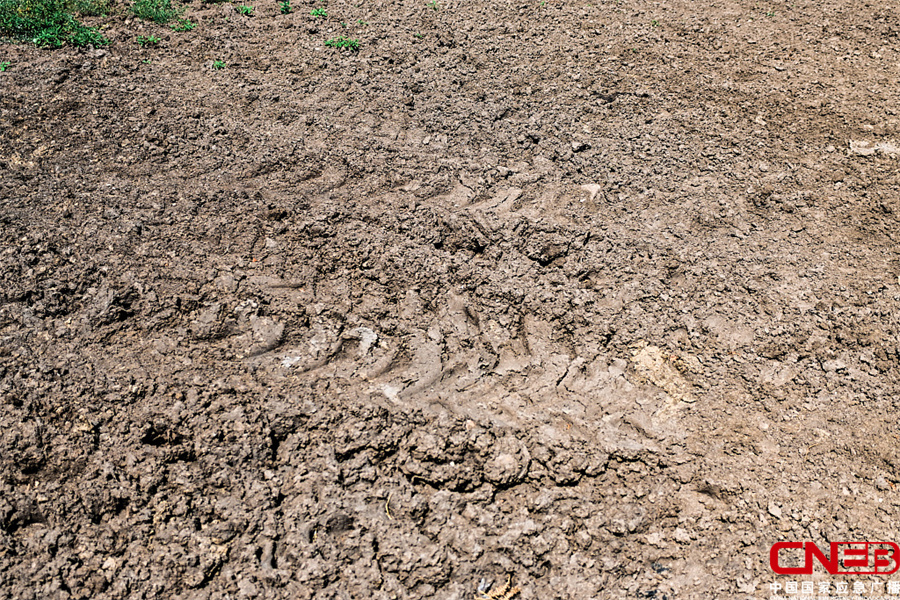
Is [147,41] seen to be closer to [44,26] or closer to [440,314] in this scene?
[44,26]

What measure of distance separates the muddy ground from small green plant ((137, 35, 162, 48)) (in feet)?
0.16

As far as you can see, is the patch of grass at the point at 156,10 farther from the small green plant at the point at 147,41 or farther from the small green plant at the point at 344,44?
the small green plant at the point at 344,44

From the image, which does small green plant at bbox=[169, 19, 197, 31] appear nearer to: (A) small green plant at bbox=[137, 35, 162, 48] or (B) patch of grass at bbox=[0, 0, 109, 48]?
(A) small green plant at bbox=[137, 35, 162, 48]

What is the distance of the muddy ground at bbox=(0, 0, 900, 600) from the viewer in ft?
7.49

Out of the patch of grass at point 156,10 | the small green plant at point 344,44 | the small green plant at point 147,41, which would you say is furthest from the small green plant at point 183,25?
the small green plant at point 344,44

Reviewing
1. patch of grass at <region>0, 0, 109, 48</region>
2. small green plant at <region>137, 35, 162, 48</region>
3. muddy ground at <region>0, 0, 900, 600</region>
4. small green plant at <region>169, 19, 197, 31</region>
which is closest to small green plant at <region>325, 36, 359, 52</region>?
muddy ground at <region>0, 0, 900, 600</region>

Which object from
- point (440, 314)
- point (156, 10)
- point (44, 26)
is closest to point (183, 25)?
point (156, 10)

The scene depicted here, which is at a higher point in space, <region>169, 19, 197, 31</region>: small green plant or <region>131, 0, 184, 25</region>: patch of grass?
<region>131, 0, 184, 25</region>: patch of grass

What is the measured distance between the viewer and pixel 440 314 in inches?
119

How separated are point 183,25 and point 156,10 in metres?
0.28

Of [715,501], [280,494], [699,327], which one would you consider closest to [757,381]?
Result: [699,327]

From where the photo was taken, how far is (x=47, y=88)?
3.97 metres

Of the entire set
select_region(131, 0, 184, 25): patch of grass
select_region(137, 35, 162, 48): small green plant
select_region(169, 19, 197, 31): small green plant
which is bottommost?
select_region(137, 35, 162, 48): small green plant

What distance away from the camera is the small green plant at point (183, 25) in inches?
188
